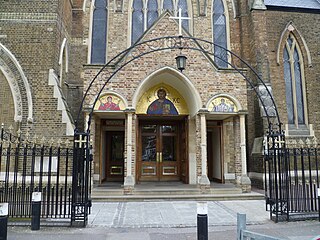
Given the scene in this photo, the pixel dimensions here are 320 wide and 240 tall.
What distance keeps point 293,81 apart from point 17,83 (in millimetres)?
14227

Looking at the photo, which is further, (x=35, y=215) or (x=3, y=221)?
(x=35, y=215)

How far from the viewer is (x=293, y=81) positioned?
1555 centimetres

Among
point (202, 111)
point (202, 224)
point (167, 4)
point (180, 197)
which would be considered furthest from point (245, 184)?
point (167, 4)

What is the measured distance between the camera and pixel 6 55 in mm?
12094

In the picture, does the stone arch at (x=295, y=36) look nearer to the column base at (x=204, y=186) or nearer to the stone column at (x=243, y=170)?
the stone column at (x=243, y=170)

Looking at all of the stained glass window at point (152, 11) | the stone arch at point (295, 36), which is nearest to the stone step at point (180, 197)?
the stone arch at point (295, 36)

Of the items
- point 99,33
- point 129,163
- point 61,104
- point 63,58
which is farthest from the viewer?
point 99,33

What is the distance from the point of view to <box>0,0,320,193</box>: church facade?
38.8 ft

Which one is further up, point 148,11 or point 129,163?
point 148,11

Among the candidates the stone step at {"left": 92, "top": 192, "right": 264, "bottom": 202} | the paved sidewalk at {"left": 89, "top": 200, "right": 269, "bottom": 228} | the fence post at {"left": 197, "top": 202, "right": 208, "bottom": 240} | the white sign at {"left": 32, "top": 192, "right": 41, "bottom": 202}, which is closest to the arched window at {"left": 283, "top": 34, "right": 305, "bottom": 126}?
the stone step at {"left": 92, "top": 192, "right": 264, "bottom": 202}

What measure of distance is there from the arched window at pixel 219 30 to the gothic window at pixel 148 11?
5.58 feet

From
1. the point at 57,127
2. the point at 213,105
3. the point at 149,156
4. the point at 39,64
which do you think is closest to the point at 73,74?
the point at 39,64

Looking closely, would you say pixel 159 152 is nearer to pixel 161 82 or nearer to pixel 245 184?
pixel 161 82

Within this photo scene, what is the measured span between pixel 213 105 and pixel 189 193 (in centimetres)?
396
